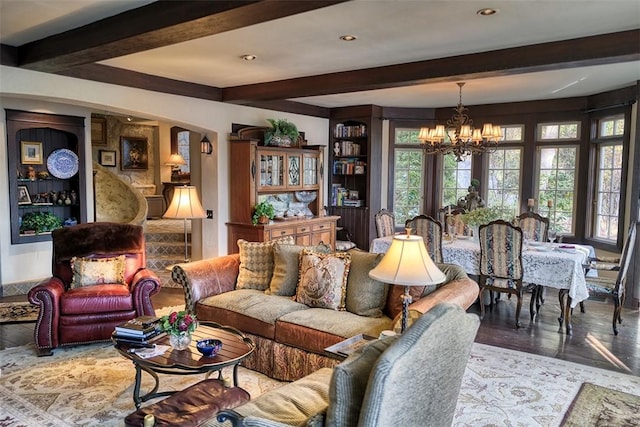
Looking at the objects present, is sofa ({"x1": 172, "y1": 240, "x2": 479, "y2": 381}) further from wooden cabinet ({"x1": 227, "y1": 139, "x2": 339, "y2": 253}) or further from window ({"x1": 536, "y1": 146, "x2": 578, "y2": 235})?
window ({"x1": 536, "y1": 146, "x2": 578, "y2": 235})

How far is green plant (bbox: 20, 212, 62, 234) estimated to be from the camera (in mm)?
6293

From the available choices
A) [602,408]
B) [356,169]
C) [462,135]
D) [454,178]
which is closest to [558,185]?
[454,178]

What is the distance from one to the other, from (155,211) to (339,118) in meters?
5.09

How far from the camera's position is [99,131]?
988 cm

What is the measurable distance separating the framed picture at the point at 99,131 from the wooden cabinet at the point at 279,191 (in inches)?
192

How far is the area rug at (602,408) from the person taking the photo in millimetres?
3023

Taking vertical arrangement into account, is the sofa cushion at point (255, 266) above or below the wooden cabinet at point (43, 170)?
below

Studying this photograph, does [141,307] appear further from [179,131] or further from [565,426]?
[179,131]

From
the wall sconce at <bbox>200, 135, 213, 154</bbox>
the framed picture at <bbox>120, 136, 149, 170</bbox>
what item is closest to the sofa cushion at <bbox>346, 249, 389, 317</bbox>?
the wall sconce at <bbox>200, 135, 213, 154</bbox>

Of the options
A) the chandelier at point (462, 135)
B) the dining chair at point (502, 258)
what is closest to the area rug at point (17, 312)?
the dining chair at point (502, 258)

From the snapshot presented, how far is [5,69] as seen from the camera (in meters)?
4.35

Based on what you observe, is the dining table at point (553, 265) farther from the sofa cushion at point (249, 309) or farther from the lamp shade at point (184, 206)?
the lamp shade at point (184, 206)

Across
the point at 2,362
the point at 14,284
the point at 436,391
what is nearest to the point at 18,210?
the point at 14,284

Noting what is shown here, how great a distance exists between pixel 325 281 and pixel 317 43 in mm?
2086
